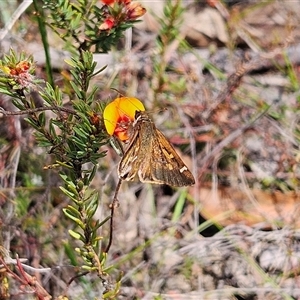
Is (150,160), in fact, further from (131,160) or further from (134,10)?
(134,10)

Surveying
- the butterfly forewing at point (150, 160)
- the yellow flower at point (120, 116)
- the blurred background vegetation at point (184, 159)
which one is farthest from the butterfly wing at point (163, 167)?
the blurred background vegetation at point (184, 159)

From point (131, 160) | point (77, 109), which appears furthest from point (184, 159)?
point (77, 109)

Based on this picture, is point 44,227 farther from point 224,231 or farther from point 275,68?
point 275,68

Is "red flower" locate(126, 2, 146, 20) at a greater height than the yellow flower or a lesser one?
greater

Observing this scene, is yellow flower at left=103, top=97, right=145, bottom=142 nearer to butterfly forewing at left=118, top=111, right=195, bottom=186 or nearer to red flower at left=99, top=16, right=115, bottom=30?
butterfly forewing at left=118, top=111, right=195, bottom=186

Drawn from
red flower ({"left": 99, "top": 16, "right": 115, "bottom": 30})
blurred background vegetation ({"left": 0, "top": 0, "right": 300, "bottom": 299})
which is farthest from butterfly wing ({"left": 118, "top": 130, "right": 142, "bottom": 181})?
red flower ({"left": 99, "top": 16, "right": 115, "bottom": 30})

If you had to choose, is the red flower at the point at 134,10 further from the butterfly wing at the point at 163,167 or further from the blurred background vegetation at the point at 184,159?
the butterfly wing at the point at 163,167
